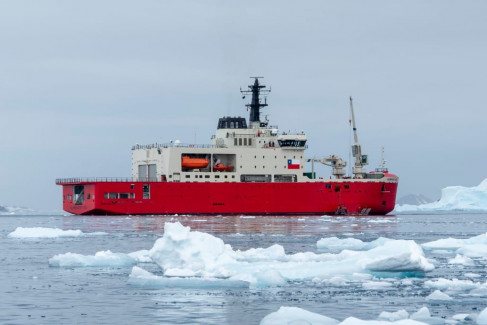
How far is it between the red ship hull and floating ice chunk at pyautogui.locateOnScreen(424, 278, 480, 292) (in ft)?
137

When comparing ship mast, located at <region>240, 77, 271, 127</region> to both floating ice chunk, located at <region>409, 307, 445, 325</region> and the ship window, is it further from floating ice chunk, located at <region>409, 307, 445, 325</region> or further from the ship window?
floating ice chunk, located at <region>409, 307, 445, 325</region>

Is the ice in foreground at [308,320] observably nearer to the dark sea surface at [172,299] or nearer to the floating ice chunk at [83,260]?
the dark sea surface at [172,299]

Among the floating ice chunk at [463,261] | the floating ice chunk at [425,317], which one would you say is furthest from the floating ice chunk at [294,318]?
the floating ice chunk at [463,261]

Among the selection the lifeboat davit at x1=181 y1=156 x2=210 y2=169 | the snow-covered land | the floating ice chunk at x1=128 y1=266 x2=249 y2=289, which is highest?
the lifeboat davit at x1=181 y1=156 x2=210 y2=169

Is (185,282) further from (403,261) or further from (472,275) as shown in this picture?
(472,275)

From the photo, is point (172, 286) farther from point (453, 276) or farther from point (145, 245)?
point (145, 245)

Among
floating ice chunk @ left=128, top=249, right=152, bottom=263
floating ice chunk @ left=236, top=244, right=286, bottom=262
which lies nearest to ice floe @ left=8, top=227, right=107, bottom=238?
floating ice chunk @ left=128, top=249, right=152, bottom=263

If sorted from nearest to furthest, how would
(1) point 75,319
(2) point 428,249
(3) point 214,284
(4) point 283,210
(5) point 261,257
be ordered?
(1) point 75,319
(3) point 214,284
(5) point 261,257
(2) point 428,249
(4) point 283,210

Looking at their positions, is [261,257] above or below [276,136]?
below

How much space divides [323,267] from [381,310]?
4.69 m

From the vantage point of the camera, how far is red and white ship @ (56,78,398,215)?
193ft

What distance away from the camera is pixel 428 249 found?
89.4ft

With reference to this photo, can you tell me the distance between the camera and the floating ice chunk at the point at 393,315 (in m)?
13.3

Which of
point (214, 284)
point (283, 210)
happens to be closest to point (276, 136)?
point (283, 210)
